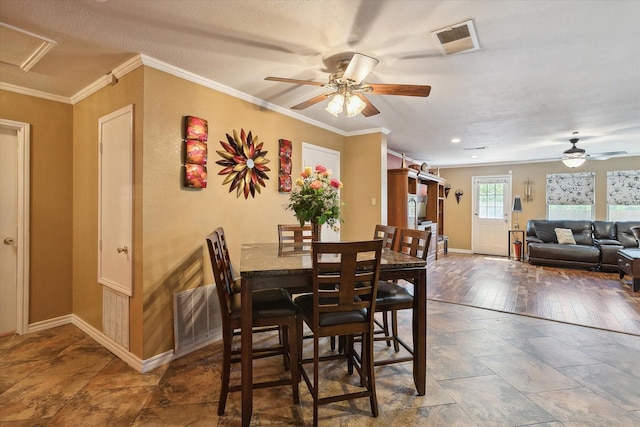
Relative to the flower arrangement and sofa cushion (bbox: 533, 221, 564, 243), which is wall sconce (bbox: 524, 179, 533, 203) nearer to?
sofa cushion (bbox: 533, 221, 564, 243)

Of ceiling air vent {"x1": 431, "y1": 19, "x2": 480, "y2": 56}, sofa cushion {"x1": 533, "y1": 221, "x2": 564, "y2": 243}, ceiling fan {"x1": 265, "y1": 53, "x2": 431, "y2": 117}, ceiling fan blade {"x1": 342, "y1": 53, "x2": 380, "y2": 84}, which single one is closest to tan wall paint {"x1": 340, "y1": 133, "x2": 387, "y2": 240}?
ceiling fan {"x1": 265, "y1": 53, "x2": 431, "y2": 117}

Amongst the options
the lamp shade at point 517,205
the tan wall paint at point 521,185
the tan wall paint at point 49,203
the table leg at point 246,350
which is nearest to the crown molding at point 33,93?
the tan wall paint at point 49,203

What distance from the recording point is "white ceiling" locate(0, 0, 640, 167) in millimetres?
1794

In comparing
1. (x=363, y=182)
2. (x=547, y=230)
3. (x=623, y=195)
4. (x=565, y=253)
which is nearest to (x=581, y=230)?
(x=547, y=230)

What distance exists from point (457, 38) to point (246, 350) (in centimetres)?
240

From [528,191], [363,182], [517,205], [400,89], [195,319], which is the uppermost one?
[400,89]

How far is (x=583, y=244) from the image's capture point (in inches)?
250

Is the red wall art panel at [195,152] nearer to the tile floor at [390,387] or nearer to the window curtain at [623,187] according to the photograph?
the tile floor at [390,387]

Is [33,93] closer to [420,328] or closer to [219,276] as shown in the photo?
[219,276]

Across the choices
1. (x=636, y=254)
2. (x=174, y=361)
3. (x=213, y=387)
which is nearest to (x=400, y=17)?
(x=213, y=387)

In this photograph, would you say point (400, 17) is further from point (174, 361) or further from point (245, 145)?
point (174, 361)

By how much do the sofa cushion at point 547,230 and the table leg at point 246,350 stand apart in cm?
728

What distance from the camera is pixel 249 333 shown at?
173 cm

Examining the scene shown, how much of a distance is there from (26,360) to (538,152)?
8.44m
